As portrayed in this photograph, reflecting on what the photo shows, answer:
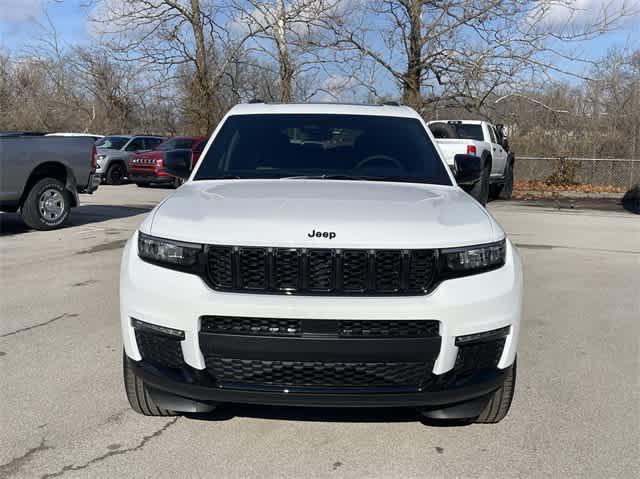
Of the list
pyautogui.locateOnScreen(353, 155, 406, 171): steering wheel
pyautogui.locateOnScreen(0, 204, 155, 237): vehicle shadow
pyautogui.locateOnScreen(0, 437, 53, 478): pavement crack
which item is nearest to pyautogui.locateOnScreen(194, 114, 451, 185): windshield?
pyautogui.locateOnScreen(353, 155, 406, 171): steering wheel

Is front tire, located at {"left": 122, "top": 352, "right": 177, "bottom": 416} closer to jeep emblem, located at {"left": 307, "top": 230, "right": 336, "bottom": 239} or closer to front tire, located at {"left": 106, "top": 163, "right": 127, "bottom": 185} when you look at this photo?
jeep emblem, located at {"left": 307, "top": 230, "right": 336, "bottom": 239}

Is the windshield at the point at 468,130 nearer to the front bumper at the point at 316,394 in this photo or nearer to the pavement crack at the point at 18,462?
the front bumper at the point at 316,394

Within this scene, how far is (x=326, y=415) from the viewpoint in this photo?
362 centimetres

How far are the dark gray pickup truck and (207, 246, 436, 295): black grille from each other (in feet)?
26.3

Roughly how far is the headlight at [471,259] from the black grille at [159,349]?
127 cm

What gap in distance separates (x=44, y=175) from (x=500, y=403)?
9.08 metres

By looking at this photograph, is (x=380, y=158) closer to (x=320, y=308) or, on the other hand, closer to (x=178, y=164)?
(x=178, y=164)

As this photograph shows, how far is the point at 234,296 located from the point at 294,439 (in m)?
0.92

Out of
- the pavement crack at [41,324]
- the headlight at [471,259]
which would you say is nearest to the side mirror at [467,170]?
the headlight at [471,259]

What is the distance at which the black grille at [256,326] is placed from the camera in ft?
9.46

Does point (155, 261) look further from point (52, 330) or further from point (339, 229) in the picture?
point (52, 330)

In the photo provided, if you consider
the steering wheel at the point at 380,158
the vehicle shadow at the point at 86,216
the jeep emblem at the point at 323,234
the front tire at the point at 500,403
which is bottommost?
the vehicle shadow at the point at 86,216

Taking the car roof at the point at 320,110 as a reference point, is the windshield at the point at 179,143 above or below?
below

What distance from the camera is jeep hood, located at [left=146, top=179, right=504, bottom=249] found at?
9.70ft
